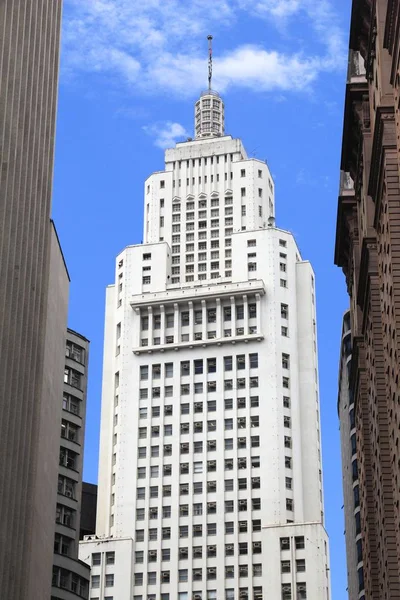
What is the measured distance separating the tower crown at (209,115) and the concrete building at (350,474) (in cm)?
5493

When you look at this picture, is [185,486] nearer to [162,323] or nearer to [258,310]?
[162,323]

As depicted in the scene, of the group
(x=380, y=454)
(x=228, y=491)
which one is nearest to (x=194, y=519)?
(x=228, y=491)

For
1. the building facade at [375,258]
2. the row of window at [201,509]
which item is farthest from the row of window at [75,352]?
the row of window at [201,509]

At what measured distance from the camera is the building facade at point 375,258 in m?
63.6

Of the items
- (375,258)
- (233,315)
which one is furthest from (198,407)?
(375,258)

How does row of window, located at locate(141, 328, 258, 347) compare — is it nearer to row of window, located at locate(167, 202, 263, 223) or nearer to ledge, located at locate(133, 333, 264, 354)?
ledge, located at locate(133, 333, 264, 354)

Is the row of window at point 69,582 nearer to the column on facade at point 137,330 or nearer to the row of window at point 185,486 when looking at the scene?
the row of window at point 185,486

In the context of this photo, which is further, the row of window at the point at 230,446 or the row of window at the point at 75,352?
the row of window at the point at 230,446

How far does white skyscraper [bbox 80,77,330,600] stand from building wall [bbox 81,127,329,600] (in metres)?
0.17

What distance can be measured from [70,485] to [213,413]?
50016 millimetres

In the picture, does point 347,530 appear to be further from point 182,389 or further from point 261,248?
point 261,248

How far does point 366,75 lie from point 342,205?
15.7 meters

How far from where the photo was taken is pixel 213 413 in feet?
474

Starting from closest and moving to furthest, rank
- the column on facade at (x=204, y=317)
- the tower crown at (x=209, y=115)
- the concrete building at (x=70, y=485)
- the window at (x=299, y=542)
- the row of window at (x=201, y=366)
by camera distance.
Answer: the concrete building at (x=70, y=485) → the window at (x=299, y=542) → the row of window at (x=201, y=366) → the column on facade at (x=204, y=317) → the tower crown at (x=209, y=115)
